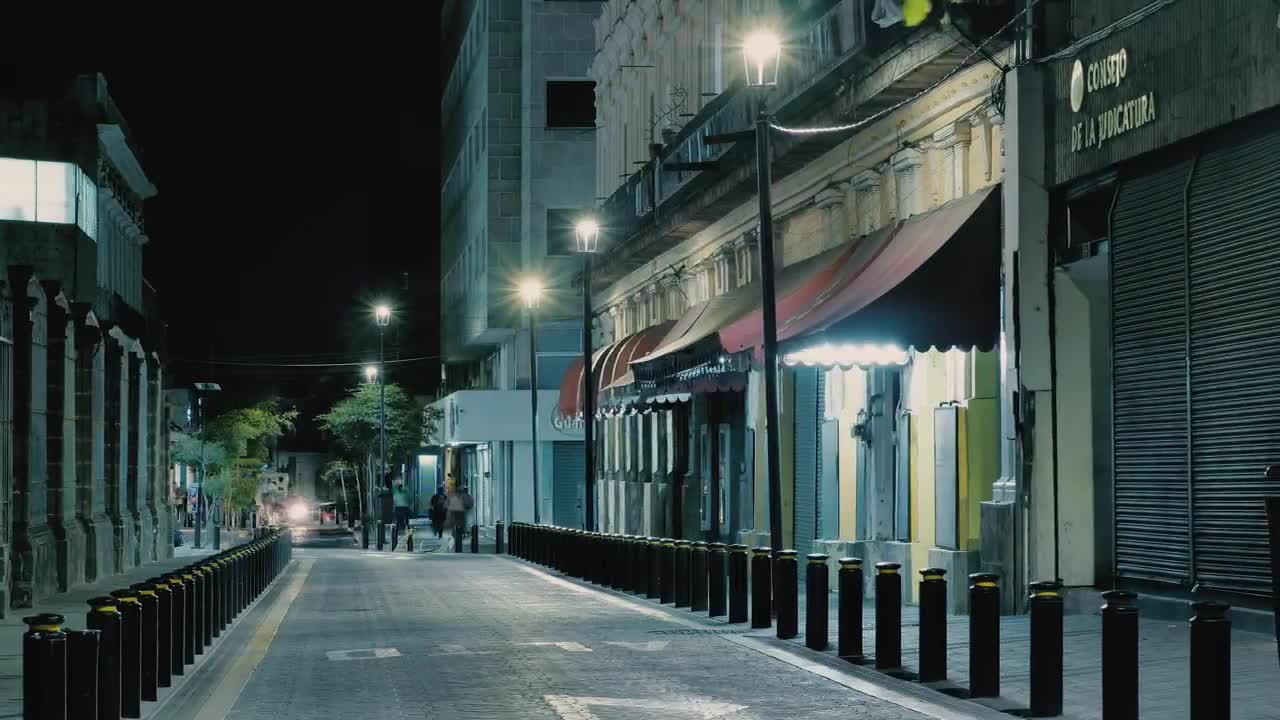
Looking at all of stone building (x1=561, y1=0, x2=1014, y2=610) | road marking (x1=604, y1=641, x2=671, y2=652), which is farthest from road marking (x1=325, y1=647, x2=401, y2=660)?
stone building (x1=561, y1=0, x2=1014, y2=610)

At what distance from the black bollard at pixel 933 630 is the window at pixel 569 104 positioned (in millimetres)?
56118

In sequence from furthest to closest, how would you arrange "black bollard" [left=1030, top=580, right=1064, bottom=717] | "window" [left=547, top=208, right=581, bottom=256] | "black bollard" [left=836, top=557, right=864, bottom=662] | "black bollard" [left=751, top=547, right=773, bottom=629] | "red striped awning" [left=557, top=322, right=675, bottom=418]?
"window" [left=547, top=208, right=581, bottom=256], "red striped awning" [left=557, top=322, right=675, bottom=418], "black bollard" [left=751, top=547, right=773, bottom=629], "black bollard" [left=836, top=557, right=864, bottom=662], "black bollard" [left=1030, top=580, right=1064, bottom=717]

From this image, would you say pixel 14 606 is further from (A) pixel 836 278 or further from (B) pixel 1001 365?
(B) pixel 1001 365

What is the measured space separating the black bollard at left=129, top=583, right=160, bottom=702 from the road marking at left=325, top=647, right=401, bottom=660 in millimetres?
3015

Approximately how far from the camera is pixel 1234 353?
55.3ft

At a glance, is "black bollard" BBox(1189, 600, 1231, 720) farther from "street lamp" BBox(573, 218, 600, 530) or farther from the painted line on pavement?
"street lamp" BBox(573, 218, 600, 530)

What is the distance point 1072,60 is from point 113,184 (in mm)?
31040

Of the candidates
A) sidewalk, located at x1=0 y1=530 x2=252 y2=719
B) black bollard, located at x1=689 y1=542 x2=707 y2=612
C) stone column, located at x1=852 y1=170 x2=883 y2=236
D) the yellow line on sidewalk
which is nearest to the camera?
the yellow line on sidewalk

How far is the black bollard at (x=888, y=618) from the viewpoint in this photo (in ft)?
49.0

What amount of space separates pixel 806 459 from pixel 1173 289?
12499mm

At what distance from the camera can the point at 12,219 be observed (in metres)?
44.0

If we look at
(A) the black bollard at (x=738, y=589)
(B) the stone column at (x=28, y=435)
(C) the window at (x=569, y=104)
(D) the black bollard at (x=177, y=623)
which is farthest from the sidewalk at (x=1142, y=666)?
(C) the window at (x=569, y=104)

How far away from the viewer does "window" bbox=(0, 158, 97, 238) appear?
42.9m

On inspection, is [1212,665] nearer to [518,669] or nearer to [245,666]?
[518,669]
